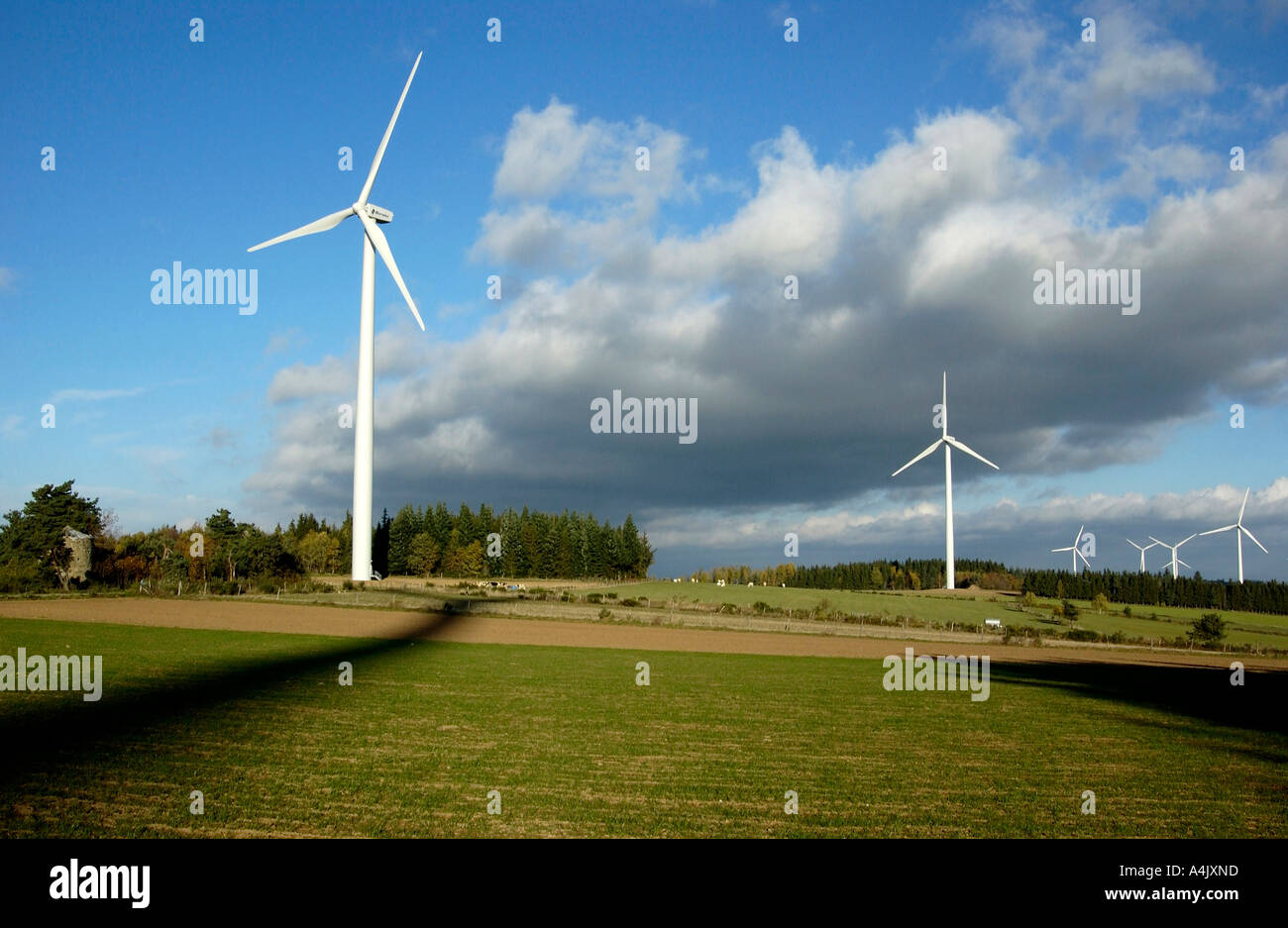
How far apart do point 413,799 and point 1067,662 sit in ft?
185

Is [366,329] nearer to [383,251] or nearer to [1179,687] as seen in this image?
[383,251]

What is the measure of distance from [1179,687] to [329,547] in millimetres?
159844

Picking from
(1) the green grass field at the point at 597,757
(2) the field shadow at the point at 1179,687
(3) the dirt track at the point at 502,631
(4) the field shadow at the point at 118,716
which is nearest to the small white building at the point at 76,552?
(3) the dirt track at the point at 502,631

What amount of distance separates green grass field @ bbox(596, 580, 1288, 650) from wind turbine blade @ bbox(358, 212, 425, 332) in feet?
141

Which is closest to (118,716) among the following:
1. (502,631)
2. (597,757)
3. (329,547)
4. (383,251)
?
(597,757)

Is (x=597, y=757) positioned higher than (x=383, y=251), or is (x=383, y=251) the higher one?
(x=383, y=251)

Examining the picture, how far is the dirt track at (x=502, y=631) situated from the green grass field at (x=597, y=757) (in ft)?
65.3

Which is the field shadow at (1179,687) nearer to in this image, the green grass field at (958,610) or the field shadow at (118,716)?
the field shadow at (118,716)

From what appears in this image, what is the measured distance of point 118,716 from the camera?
757 inches

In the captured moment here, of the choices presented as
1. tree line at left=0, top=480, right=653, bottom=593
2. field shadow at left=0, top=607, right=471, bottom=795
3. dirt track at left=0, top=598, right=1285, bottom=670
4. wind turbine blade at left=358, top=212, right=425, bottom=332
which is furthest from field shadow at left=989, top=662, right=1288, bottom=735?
tree line at left=0, top=480, right=653, bottom=593

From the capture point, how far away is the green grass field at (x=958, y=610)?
9512cm

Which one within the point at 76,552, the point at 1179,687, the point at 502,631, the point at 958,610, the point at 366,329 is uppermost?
the point at 366,329

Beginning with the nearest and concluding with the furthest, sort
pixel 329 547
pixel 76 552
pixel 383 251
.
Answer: pixel 383 251 < pixel 76 552 < pixel 329 547
